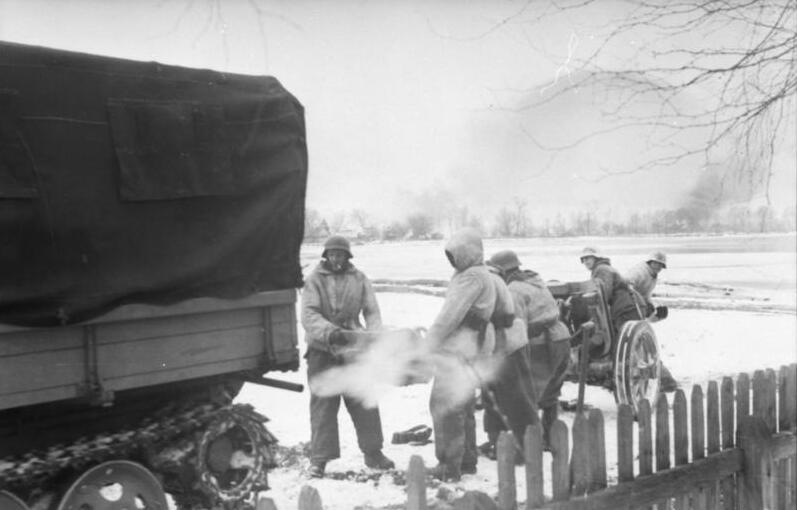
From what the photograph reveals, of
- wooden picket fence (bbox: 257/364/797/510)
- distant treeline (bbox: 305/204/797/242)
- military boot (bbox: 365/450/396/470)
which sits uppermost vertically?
distant treeline (bbox: 305/204/797/242)

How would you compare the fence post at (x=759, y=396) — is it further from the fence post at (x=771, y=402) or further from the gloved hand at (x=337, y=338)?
the gloved hand at (x=337, y=338)

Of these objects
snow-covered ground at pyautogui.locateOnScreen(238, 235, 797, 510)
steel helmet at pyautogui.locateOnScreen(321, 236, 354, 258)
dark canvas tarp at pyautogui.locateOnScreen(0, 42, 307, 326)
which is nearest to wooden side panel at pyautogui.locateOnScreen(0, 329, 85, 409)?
dark canvas tarp at pyautogui.locateOnScreen(0, 42, 307, 326)

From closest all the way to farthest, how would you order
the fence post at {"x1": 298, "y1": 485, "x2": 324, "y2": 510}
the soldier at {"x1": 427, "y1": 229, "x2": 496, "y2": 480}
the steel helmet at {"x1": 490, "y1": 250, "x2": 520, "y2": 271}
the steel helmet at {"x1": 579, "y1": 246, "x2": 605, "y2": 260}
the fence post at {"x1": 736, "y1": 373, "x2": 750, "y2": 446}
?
the fence post at {"x1": 298, "y1": 485, "x2": 324, "y2": 510} < the fence post at {"x1": 736, "y1": 373, "x2": 750, "y2": 446} < the soldier at {"x1": 427, "y1": 229, "x2": 496, "y2": 480} < the steel helmet at {"x1": 490, "y1": 250, "x2": 520, "y2": 271} < the steel helmet at {"x1": 579, "y1": 246, "x2": 605, "y2": 260}

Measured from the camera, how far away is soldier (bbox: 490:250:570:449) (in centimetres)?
689

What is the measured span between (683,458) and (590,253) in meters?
4.32

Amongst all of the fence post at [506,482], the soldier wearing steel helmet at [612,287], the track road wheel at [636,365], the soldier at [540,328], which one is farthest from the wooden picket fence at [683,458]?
the soldier wearing steel helmet at [612,287]

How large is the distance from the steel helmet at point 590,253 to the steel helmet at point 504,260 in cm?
156

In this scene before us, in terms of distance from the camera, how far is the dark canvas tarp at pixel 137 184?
3.95 metres

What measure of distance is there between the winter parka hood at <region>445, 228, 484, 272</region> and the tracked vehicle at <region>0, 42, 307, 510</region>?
1.24m

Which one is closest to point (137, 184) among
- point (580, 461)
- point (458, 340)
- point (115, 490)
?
point (115, 490)

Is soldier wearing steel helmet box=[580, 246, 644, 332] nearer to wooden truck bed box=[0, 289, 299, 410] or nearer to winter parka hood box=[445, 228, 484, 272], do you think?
winter parka hood box=[445, 228, 484, 272]

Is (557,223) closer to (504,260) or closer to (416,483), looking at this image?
(504,260)

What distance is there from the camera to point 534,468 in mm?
3260

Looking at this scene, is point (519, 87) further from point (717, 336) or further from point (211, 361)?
point (717, 336)
